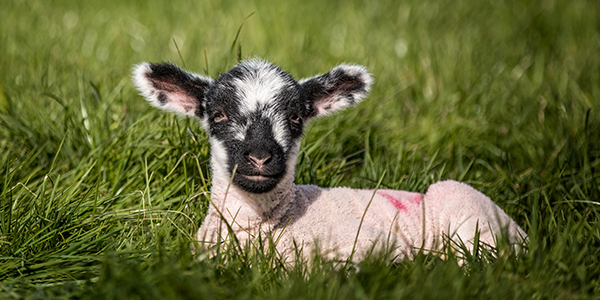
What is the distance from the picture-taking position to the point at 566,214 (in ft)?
13.2

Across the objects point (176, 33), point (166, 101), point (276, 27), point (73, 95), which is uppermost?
point (176, 33)

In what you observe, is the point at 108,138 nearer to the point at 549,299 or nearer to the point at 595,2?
the point at 549,299

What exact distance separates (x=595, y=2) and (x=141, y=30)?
24.5ft

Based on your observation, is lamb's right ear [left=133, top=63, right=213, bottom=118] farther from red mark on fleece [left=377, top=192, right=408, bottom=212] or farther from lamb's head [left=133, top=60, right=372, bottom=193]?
red mark on fleece [left=377, top=192, right=408, bottom=212]

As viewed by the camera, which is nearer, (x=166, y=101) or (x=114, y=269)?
(x=114, y=269)

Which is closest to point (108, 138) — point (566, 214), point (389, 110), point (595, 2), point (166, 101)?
point (166, 101)

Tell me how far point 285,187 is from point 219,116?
593mm

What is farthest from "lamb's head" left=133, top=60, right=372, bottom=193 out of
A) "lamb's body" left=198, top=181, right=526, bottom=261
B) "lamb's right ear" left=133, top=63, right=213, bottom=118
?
"lamb's body" left=198, top=181, right=526, bottom=261

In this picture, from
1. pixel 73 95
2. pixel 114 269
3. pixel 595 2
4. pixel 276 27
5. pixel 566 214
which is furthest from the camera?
pixel 595 2

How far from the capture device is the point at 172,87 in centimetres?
359

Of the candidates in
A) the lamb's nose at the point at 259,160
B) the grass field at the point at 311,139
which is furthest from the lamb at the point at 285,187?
the grass field at the point at 311,139

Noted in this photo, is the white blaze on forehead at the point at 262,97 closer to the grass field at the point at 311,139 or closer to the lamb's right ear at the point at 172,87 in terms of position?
the lamb's right ear at the point at 172,87

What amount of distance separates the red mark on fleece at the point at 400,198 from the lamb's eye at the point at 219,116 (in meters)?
1.20

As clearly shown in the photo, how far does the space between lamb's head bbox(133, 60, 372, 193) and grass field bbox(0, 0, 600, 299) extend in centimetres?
48
